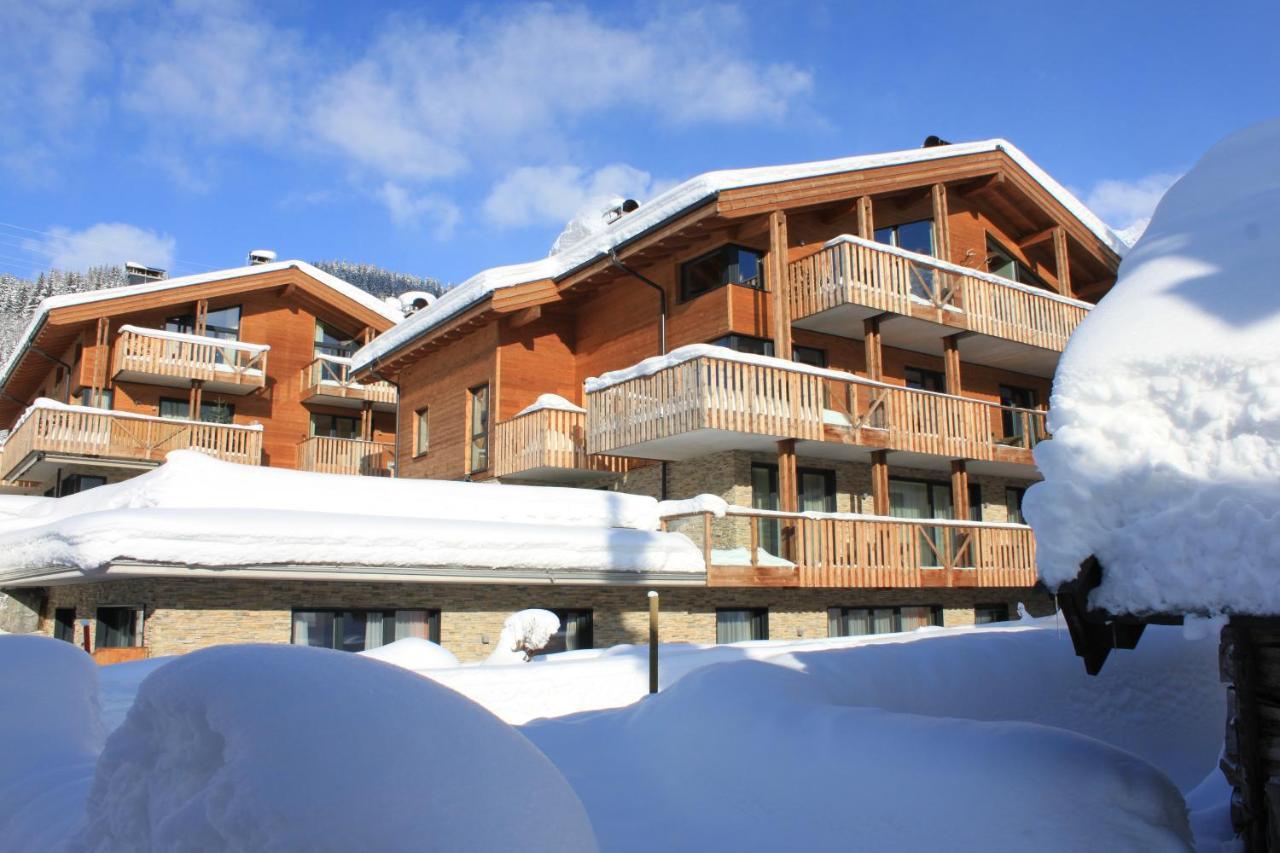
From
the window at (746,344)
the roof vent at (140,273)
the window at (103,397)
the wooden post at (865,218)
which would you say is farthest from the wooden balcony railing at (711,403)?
the roof vent at (140,273)

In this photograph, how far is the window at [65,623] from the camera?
14352 millimetres

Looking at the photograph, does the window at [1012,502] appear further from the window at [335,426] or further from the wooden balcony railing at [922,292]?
the window at [335,426]

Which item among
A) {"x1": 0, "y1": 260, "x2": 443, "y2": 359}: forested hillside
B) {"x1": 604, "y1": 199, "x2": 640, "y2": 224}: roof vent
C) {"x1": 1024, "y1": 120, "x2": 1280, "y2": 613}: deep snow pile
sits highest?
{"x1": 0, "y1": 260, "x2": 443, "y2": 359}: forested hillside

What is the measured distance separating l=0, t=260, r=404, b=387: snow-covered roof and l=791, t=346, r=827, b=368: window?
51.6 feet

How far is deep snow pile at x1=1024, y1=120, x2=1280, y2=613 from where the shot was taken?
3.48 m

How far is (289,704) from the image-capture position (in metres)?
2.13

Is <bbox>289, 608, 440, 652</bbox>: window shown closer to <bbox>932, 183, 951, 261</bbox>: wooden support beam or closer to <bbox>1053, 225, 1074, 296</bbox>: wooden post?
<bbox>932, 183, 951, 261</bbox>: wooden support beam

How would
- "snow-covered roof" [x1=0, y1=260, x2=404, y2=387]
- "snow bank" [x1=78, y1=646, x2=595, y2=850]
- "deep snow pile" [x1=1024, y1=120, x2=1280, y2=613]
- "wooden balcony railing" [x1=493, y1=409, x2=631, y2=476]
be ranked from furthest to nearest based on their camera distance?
"snow-covered roof" [x1=0, y1=260, x2=404, y2=387] → "wooden balcony railing" [x1=493, y1=409, x2=631, y2=476] → "deep snow pile" [x1=1024, y1=120, x2=1280, y2=613] → "snow bank" [x1=78, y1=646, x2=595, y2=850]

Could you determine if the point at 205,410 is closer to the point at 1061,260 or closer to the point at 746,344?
the point at 746,344

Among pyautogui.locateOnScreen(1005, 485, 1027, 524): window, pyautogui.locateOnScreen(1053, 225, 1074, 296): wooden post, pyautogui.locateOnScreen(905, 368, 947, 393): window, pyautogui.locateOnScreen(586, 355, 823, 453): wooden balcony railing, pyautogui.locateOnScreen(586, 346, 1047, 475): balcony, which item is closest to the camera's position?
pyautogui.locateOnScreen(586, 355, 823, 453): wooden balcony railing

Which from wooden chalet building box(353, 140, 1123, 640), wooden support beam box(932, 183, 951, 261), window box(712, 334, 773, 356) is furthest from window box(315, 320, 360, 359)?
wooden support beam box(932, 183, 951, 261)

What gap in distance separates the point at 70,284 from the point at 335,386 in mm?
78744

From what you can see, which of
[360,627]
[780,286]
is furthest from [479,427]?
[360,627]

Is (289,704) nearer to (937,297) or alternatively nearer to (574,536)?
(574,536)
